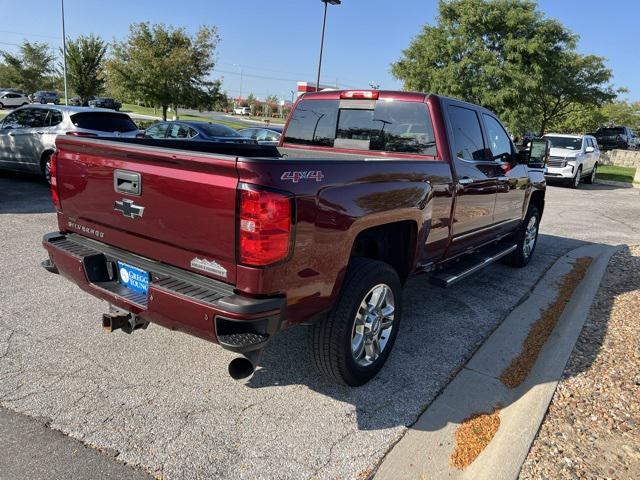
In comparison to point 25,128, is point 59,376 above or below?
below

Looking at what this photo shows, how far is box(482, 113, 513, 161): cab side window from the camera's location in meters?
5.16

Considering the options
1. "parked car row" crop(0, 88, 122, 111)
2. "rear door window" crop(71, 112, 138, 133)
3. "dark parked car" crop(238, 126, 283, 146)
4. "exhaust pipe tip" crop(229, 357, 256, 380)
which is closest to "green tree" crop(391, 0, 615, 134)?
"dark parked car" crop(238, 126, 283, 146)

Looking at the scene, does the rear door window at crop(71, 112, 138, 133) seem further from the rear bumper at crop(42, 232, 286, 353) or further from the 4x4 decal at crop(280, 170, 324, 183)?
the 4x4 decal at crop(280, 170, 324, 183)

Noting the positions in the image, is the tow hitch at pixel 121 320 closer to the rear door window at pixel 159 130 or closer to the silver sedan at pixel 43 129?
the silver sedan at pixel 43 129

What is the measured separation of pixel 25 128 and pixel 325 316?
9.58 meters

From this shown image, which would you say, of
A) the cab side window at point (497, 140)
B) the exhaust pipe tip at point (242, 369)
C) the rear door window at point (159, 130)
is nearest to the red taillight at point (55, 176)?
the exhaust pipe tip at point (242, 369)

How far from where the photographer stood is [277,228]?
241 cm

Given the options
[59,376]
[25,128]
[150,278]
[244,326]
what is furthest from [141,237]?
[25,128]

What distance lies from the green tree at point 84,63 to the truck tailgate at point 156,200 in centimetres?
3285

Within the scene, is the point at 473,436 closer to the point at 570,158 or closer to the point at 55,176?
the point at 55,176

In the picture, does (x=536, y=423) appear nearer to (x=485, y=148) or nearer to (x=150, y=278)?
(x=150, y=278)

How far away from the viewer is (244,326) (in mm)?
2471

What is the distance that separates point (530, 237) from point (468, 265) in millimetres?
2540

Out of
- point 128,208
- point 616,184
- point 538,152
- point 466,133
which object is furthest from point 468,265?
point 616,184
